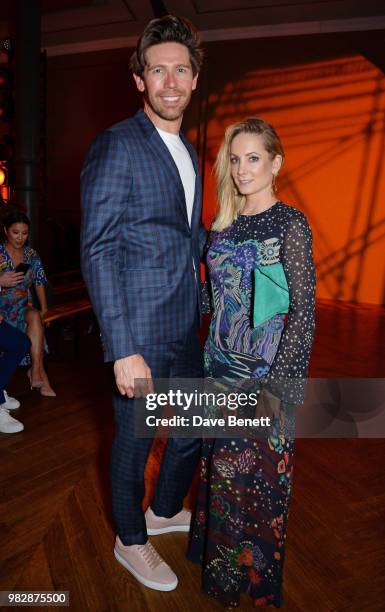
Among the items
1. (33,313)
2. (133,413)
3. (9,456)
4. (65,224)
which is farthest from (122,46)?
(133,413)

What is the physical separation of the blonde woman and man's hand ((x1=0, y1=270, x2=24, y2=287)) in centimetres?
204

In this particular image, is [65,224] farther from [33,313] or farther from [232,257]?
[232,257]

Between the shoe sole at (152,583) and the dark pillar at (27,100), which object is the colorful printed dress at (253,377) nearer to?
the shoe sole at (152,583)

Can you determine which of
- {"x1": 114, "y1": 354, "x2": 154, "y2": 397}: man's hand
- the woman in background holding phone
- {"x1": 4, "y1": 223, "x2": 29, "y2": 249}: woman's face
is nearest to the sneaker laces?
{"x1": 114, "y1": 354, "x2": 154, "y2": 397}: man's hand

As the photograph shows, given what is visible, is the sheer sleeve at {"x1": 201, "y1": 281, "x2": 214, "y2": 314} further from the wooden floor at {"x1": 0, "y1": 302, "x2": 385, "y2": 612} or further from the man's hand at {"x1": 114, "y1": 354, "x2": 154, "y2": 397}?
Result: the wooden floor at {"x1": 0, "y1": 302, "x2": 385, "y2": 612}

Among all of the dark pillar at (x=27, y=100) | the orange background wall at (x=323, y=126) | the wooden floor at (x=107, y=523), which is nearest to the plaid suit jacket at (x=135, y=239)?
the wooden floor at (x=107, y=523)

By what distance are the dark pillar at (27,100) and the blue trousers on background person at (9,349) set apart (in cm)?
246

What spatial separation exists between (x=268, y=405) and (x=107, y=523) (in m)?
0.98

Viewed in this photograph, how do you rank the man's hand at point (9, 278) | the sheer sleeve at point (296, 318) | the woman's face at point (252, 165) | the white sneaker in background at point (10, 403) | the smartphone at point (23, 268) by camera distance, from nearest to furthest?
the sheer sleeve at point (296, 318) < the woman's face at point (252, 165) < the white sneaker in background at point (10, 403) < the man's hand at point (9, 278) < the smartphone at point (23, 268)

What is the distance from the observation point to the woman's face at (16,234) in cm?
321

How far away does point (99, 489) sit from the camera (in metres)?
2.13

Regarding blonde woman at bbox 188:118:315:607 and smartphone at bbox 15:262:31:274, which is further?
smartphone at bbox 15:262:31:274

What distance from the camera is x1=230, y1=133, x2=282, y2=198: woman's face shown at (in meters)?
1.40

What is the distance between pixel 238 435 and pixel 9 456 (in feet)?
5.05
